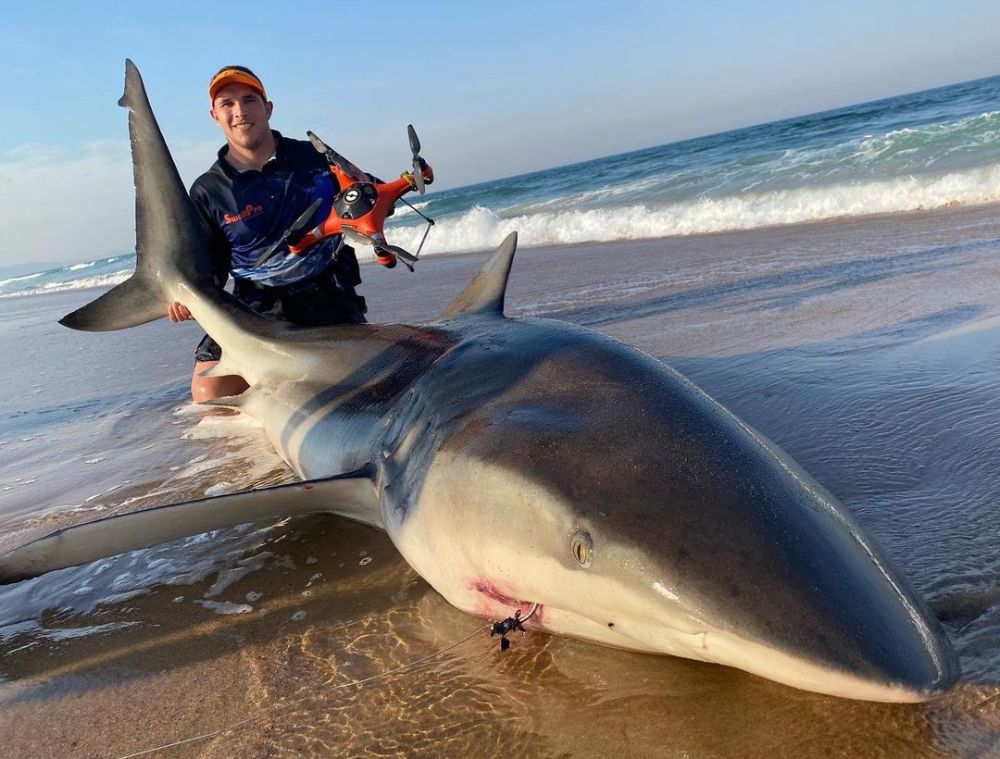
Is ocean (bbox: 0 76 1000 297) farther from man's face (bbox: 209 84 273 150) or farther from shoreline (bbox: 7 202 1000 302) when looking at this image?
man's face (bbox: 209 84 273 150)

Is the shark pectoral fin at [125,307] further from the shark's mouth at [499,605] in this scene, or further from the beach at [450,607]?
the shark's mouth at [499,605]

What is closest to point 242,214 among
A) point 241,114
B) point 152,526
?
point 241,114

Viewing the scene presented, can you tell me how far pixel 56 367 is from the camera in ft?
29.6

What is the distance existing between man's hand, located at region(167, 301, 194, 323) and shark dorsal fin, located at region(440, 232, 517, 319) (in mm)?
1613

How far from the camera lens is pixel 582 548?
166 centimetres

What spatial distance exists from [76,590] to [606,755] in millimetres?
2153

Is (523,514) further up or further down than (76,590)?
further up

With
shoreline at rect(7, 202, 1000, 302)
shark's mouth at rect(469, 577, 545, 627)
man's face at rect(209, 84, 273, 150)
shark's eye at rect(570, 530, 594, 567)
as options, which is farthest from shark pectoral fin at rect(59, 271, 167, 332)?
shoreline at rect(7, 202, 1000, 302)

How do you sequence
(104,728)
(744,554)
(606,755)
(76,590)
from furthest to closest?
(76,590), (104,728), (606,755), (744,554)

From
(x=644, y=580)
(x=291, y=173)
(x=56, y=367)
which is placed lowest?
(x=56, y=367)

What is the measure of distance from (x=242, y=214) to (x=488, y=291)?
2.12m

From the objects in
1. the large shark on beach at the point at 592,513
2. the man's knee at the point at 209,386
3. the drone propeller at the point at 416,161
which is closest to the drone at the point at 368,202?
the drone propeller at the point at 416,161

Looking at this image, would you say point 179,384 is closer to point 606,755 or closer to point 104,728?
point 104,728

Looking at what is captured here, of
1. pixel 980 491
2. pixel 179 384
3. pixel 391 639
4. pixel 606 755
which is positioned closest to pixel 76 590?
pixel 391 639
